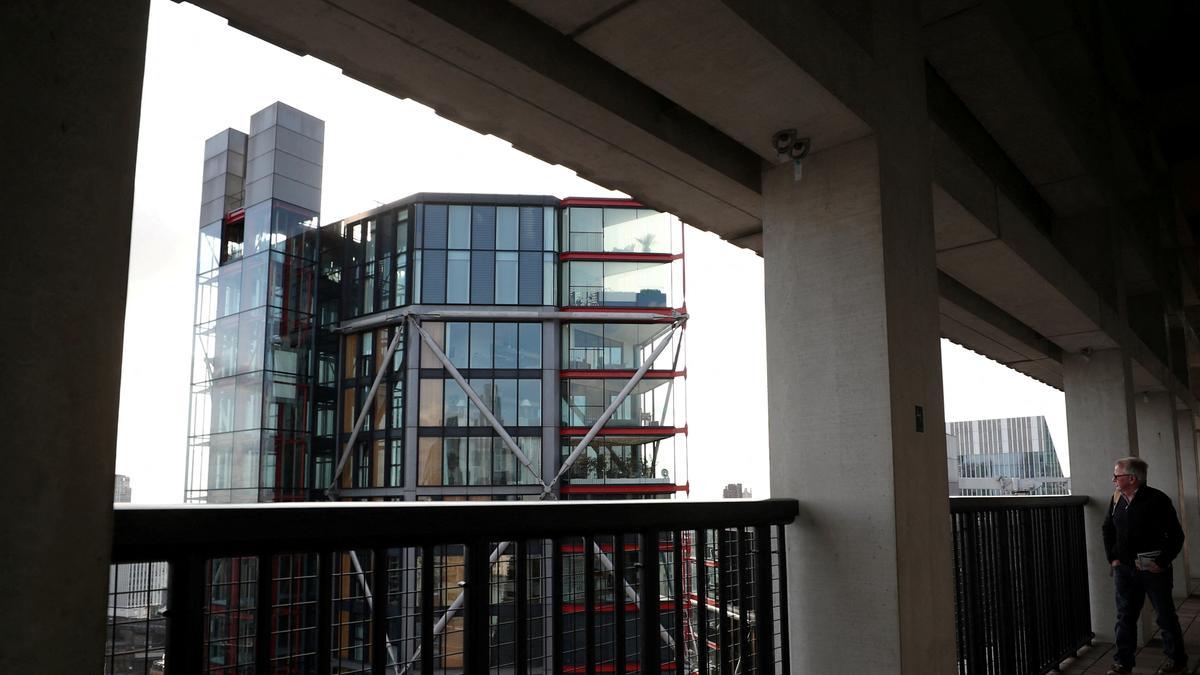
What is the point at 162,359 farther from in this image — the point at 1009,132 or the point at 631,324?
the point at 1009,132

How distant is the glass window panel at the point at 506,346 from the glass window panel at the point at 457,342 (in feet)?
3.95

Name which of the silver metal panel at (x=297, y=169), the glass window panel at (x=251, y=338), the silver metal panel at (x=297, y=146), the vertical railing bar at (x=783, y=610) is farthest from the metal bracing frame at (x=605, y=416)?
the vertical railing bar at (x=783, y=610)

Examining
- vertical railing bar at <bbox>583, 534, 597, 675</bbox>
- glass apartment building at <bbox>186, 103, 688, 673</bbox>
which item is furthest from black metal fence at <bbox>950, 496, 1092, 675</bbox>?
glass apartment building at <bbox>186, 103, 688, 673</bbox>

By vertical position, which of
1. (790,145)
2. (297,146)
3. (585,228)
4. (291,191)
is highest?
(297,146)

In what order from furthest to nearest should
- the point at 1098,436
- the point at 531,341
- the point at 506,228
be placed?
the point at 506,228 → the point at 531,341 → the point at 1098,436

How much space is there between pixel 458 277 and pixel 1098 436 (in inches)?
1076

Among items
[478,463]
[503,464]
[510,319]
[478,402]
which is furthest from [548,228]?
[478,463]

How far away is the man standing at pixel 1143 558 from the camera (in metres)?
5.47

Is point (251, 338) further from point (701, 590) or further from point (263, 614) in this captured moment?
point (263, 614)

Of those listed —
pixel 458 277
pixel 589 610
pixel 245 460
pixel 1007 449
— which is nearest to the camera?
pixel 589 610

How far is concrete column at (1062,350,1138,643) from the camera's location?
24.1ft

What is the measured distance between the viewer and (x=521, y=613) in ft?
6.72

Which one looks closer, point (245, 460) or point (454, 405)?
point (454, 405)

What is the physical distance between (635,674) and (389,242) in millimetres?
34086
